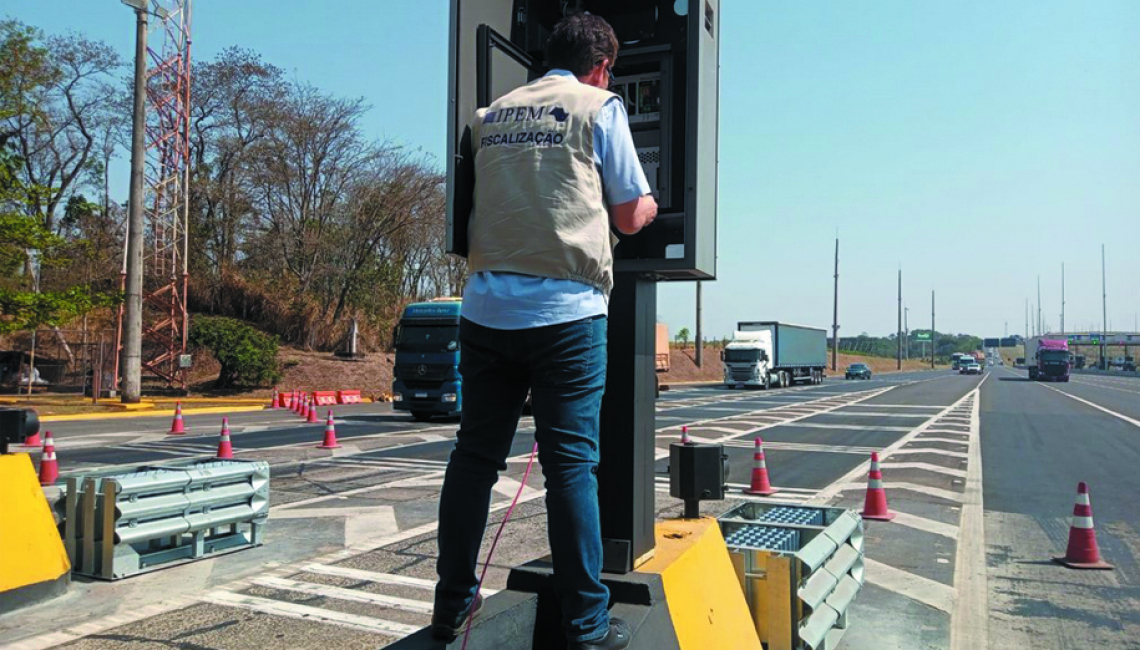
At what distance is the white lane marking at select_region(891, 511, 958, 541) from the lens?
7.69 m

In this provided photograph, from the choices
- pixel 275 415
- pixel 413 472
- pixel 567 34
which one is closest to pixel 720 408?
pixel 275 415

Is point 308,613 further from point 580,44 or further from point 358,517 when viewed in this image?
point 580,44

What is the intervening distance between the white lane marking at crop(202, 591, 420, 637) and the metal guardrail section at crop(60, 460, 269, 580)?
88 centimetres

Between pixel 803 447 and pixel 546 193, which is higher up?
pixel 546 193

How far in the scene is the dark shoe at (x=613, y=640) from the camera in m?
2.22

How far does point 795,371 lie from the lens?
4956 cm

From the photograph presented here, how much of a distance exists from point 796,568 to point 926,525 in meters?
5.09

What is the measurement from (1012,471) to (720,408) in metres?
13.4

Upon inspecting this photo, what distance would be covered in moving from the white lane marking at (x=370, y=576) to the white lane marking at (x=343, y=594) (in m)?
0.24

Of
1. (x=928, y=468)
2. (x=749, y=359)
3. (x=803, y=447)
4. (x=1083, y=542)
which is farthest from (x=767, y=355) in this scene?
(x=1083, y=542)

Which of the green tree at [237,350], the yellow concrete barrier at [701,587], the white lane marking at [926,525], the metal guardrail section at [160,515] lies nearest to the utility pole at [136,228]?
the green tree at [237,350]

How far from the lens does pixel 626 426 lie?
→ 2939 millimetres

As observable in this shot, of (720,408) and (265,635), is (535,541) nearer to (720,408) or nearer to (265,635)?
(265,635)

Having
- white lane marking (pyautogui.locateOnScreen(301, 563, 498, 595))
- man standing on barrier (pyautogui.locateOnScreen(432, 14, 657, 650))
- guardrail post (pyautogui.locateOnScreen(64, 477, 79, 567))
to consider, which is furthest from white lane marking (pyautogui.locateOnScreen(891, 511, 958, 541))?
guardrail post (pyautogui.locateOnScreen(64, 477, 79, 567))
